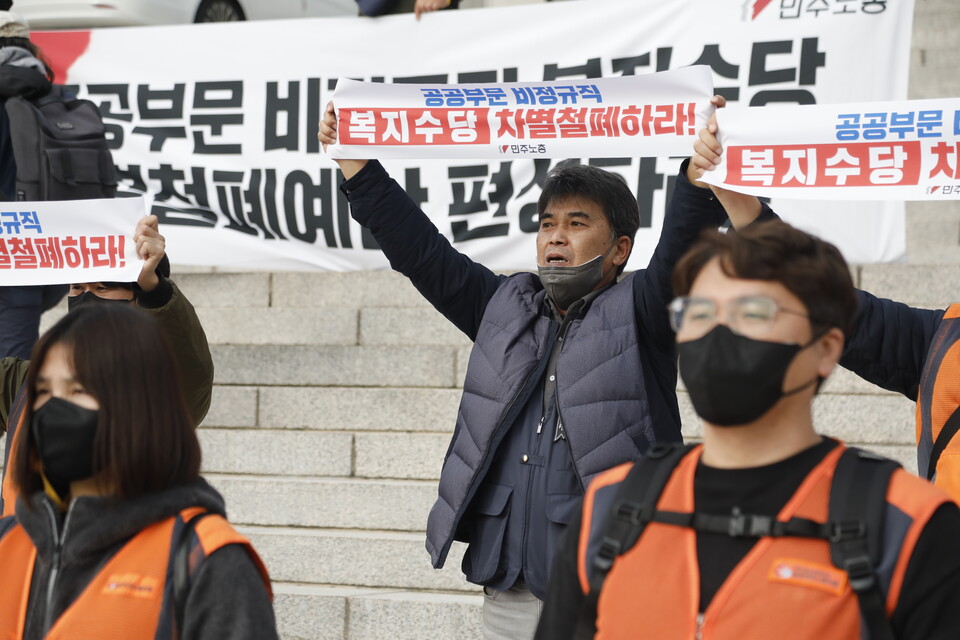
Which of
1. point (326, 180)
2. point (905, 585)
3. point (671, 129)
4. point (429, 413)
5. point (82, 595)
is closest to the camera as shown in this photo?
point (905, 585)

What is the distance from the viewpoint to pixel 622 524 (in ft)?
6.32

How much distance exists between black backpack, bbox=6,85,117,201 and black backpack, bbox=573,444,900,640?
12.4 feet

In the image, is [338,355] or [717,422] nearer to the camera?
[717,422]

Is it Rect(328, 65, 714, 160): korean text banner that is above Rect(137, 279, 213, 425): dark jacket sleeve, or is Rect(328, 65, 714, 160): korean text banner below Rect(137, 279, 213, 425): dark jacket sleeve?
above

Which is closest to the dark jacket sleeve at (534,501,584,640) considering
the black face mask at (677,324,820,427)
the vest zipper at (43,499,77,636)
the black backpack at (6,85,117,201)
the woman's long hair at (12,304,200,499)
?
the black face mask at (677,324,820,427)

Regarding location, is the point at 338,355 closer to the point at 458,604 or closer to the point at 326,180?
the point at 326,180

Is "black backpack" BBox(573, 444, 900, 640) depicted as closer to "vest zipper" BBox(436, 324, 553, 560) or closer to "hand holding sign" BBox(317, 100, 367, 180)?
"vest zipper" BBox(436, 324, 553, 560)

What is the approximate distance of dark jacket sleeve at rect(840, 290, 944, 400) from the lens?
3014 mm

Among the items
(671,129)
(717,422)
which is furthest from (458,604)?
(717,422)

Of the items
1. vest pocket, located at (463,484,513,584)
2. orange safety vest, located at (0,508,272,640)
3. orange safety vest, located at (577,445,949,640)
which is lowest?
vest pocket, located at (463,484,513,584)

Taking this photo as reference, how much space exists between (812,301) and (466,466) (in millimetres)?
1473

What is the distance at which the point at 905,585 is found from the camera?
Result: 175 cm

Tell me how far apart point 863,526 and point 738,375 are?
28cm

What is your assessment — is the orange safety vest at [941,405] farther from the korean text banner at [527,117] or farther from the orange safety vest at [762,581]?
the korean text banner at [527,117]
